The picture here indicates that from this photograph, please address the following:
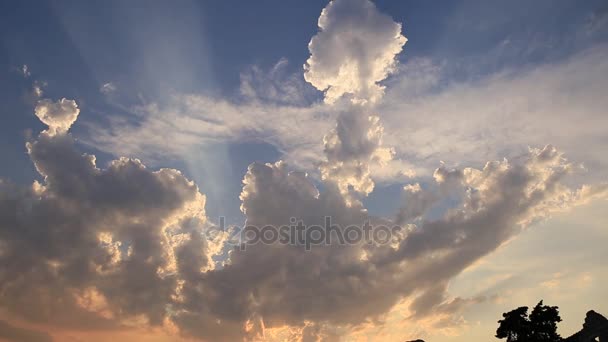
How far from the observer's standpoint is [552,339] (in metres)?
57.0

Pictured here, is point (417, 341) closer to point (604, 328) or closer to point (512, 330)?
point (512, 330)

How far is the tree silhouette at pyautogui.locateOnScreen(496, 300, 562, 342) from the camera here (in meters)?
57.5

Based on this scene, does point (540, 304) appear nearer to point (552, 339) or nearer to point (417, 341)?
point (552, 339)

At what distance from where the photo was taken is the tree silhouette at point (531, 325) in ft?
189

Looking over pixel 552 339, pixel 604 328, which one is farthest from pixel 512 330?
pixel 604 328

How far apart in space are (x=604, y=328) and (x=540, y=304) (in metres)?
7.14

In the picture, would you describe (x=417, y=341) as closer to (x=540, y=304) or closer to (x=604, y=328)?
(x=540, y=304)

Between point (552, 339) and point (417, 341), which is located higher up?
point (417, 341)

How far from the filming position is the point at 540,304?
194 feet

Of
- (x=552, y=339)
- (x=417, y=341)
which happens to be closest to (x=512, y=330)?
(x=552, y=339)

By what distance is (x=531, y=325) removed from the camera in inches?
2293

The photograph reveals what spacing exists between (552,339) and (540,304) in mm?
4297

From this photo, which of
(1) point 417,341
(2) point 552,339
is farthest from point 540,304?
(1) point 417,341

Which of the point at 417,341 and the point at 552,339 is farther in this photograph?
the point at 417,341
